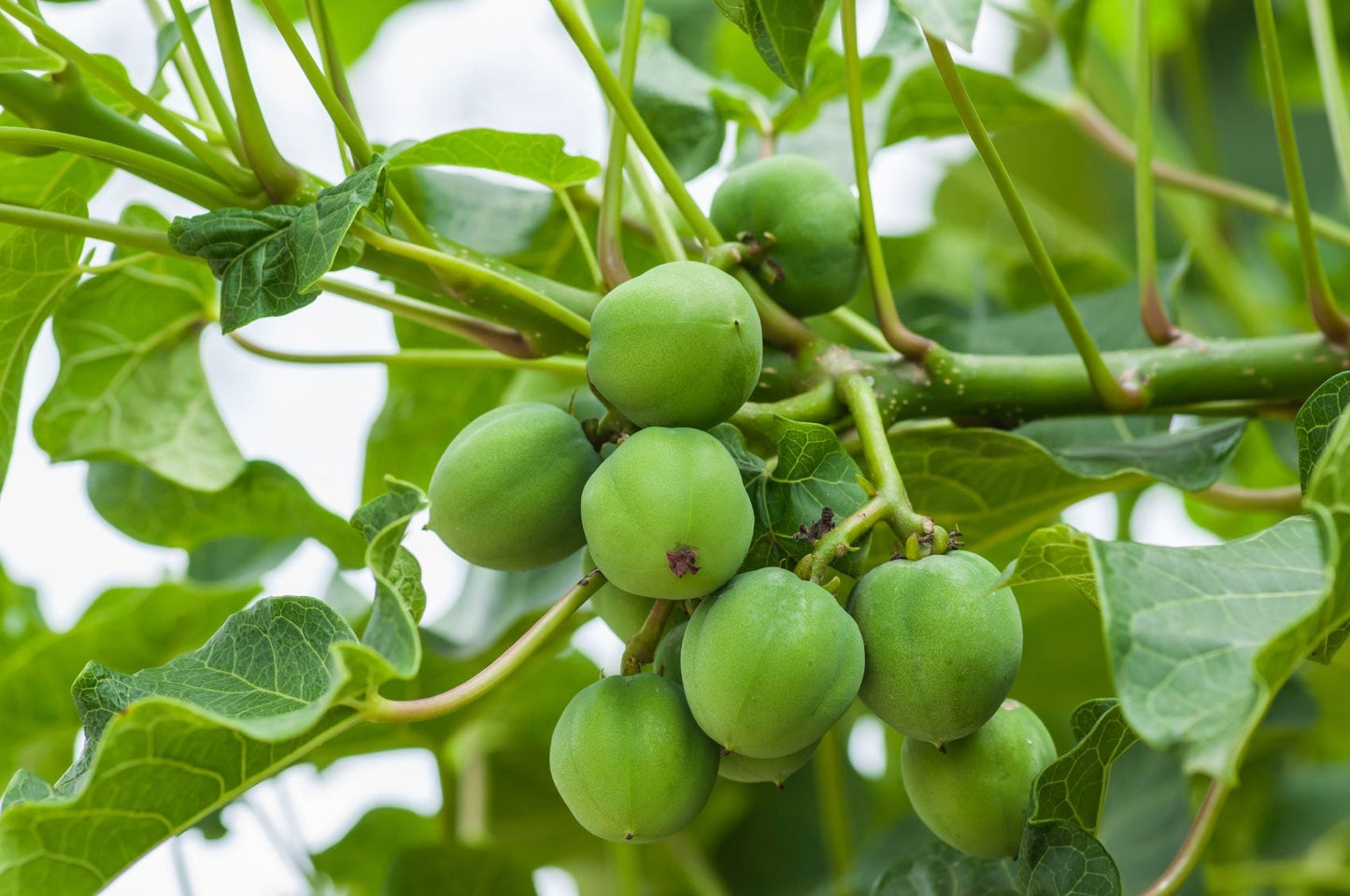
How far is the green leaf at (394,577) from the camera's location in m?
0.76

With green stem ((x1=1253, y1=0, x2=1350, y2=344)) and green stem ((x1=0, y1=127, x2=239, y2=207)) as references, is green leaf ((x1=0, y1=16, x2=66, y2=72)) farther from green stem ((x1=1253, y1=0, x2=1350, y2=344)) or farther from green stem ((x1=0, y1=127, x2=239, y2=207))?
green stem ((x1=1253, y1=0, x2=1350, y2=344))

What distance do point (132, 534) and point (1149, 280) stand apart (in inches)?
43.9

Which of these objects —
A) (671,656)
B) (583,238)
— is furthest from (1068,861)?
(583,238)

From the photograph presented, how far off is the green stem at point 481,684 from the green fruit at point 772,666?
4.6 inches

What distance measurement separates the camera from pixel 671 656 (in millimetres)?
887

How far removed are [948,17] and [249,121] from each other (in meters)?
0.52

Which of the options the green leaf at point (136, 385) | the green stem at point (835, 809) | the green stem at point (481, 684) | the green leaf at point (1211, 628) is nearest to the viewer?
the green leaf at point (1211, 628)

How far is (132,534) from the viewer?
1403 millimetres

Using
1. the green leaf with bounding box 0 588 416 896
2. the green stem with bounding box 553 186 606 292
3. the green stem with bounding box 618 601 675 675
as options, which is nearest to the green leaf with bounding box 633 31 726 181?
the green stem with bounding box 553 186 606 292

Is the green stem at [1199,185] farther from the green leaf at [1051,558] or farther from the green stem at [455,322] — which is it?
the green stem at [455,322]

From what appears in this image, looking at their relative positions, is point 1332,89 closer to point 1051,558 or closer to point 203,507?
point 1051,558

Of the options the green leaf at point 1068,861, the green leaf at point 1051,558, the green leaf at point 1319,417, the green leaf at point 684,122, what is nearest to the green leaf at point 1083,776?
the green leaf at point 1068,861

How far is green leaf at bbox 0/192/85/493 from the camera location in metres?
1.06

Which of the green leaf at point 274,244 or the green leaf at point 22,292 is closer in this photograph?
the green leaf at point 274,244
